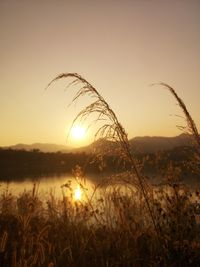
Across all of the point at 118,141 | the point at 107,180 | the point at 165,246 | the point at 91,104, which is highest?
the point at 91,104

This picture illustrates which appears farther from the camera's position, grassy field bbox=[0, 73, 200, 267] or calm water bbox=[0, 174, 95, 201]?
calm water bbox=[0, 174, 95, 201]

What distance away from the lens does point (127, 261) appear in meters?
4.24

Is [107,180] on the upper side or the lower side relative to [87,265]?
upper

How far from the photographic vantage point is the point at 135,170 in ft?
10.9

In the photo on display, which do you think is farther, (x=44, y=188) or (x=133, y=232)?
(x=44, y=188)

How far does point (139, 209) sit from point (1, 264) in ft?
6.99

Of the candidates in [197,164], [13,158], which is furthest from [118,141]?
[13,158]

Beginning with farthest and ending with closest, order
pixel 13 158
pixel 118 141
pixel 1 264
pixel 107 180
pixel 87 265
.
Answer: pixel 13 158 → pixel 1 264 → pixel 87 265 → pixel 107 180 → pixel 118 141

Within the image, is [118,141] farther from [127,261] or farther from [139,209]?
[139,209]

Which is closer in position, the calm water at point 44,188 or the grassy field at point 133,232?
the grassy field at point 133,232

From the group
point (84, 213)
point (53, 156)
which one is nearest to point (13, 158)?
point (53, 156)

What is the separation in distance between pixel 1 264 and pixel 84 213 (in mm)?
1508

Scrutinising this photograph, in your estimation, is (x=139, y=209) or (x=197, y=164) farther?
(x=139, y=209)

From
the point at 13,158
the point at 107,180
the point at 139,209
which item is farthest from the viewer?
the point at 13,158
